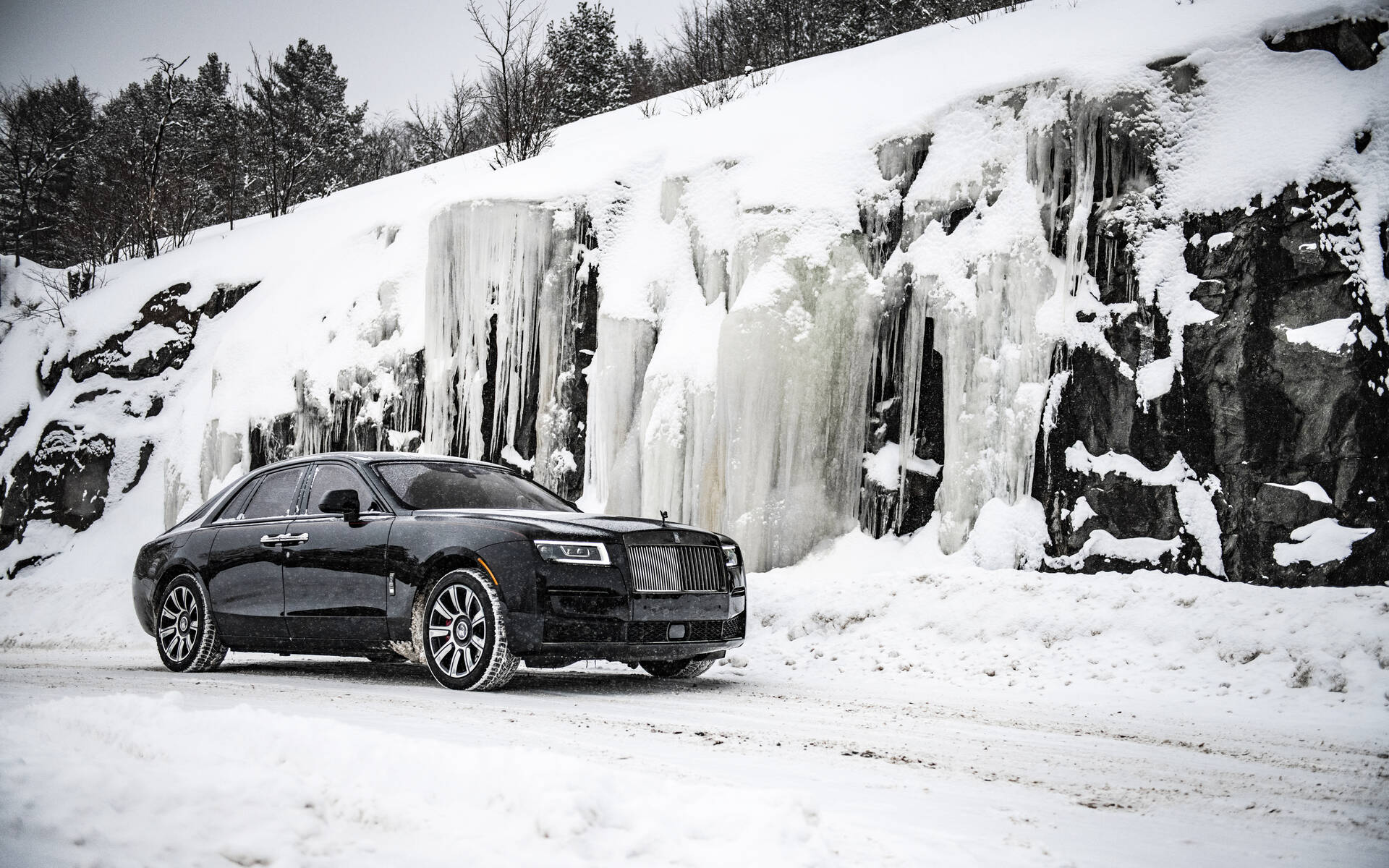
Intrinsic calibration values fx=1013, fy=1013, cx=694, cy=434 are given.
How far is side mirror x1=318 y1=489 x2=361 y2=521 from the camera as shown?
6660 millimetres

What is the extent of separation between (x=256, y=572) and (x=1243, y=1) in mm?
11391

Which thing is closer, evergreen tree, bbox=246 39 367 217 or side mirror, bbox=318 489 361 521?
side mirror, bbox=318 489 361 521

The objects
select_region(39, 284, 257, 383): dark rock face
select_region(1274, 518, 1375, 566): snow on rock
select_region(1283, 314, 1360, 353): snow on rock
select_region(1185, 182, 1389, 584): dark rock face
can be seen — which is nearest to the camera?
select_region(1274, 518, 1375, 566): snow on rock

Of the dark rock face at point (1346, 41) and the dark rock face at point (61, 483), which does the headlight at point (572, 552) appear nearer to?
the dark rock face at point (1346, 41)

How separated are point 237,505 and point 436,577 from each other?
2466mm

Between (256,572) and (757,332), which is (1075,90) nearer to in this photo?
(757,332)

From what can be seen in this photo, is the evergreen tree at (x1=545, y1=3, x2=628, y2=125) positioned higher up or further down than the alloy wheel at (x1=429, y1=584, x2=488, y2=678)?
higher up

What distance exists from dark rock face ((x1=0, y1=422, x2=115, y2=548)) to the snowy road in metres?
17.4

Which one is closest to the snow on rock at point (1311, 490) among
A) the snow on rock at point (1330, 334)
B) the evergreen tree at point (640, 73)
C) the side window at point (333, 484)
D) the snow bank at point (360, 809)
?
the snow on rock at point (1330, 334)

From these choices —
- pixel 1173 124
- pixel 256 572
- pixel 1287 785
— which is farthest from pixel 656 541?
pixel 1173 124

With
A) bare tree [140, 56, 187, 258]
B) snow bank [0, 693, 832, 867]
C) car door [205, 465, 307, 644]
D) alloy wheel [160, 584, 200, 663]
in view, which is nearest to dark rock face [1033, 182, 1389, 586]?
car door [205, 465, 307, 644]

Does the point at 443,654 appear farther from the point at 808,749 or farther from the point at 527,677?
the point at 808,749

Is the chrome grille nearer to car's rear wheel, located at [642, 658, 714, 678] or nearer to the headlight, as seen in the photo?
the headlight

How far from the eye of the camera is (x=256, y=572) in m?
7.29
